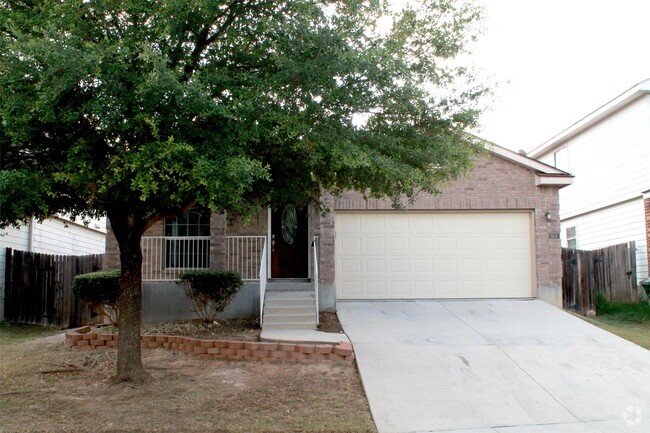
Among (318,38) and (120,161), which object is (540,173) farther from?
(120,161)

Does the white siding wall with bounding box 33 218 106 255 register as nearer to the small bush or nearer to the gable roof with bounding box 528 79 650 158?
the small bush

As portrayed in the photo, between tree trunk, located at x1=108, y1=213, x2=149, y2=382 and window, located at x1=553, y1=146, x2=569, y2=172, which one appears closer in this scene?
tree trunk, located at x1=108, y1=213, x2=149, y2=382

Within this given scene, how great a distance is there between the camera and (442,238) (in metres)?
13.1

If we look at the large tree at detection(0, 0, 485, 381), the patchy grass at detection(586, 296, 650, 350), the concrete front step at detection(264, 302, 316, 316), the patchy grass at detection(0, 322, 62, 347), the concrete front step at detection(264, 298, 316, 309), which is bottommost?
the patchy grass at detection(0, 322, 62, 347)

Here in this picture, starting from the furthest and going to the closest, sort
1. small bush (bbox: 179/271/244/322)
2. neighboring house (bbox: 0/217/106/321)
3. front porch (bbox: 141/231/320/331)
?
neighboring house (bbox: 0/217/106/321) < front porch (bbox: 141/231/320/331) < small bush (bbox: 179/271/244/322)

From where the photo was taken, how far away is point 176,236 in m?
12.7

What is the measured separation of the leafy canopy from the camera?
579cm

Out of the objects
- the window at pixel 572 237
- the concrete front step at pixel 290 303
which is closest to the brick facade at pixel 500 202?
the concrete front step at pixel 290 303

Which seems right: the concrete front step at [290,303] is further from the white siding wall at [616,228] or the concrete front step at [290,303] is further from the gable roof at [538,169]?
the white siding wall at [616,228]

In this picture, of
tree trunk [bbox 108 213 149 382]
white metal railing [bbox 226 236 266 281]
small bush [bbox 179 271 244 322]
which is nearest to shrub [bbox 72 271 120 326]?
small bush [bbox 179 271 244 322]

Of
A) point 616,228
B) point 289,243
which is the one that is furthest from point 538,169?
point 289,243

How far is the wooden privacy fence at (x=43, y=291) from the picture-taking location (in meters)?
13.3

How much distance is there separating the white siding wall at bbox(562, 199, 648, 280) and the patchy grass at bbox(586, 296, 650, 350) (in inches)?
49.1

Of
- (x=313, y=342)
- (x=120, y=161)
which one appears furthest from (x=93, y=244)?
(x=120, y=161)
